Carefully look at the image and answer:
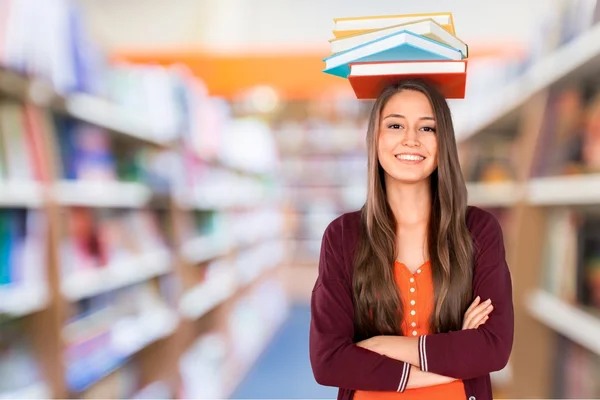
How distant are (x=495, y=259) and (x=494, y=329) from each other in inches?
5.1

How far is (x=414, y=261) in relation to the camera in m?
1.14

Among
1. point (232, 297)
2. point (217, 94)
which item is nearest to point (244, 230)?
point (232, 297)

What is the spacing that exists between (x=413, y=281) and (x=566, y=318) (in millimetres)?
990

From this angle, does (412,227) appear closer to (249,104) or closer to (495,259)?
(495,259)

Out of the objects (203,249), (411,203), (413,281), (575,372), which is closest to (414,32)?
(411,203)

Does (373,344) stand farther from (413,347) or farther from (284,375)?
(284,375)

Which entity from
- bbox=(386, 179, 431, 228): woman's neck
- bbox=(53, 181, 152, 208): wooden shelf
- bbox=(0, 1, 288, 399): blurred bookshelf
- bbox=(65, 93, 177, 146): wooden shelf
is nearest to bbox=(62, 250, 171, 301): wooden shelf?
bbox=(0, 1, 288, 399): blurred bookshelf

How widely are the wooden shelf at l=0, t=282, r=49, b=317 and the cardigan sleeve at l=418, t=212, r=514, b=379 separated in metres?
1.22

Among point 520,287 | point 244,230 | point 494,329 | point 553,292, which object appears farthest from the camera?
point 244,230

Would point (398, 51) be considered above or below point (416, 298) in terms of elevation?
above

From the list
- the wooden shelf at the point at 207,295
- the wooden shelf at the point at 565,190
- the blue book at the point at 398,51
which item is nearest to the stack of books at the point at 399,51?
the blue book at the point at 398,51

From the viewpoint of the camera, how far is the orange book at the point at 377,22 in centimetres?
109

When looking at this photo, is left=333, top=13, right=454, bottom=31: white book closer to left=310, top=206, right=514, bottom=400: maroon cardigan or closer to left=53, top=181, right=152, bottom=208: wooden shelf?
left=310, top=206, right=514, bottom=400: maroon cardigan

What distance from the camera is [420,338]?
106 cm
